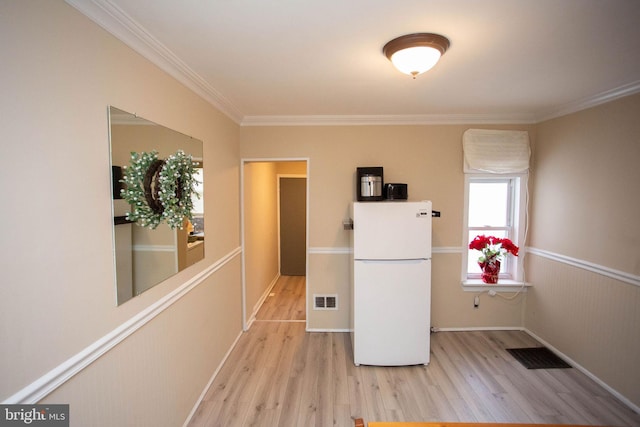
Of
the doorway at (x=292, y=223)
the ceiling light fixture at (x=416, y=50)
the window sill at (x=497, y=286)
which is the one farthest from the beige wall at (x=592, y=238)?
the doorway at (x=292, y=223)

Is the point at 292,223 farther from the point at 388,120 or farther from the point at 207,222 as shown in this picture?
the point at 207,222

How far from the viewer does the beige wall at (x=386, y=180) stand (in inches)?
124

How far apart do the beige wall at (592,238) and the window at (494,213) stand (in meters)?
0.17

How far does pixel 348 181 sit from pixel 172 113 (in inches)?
74.9

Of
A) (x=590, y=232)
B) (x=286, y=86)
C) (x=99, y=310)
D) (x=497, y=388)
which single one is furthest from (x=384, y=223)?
(x=99, y=310)

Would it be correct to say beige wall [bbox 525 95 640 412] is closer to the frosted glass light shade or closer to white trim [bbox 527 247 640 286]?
white trim [bbox 527 247 640 286]

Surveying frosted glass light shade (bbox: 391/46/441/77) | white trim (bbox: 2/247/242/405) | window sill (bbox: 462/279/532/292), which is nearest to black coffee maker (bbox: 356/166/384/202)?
frosted glass light shade (bbox: 391/46/441/77)

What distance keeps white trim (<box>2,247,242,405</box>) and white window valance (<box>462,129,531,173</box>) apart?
3068 mm

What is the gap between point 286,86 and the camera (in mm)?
2205

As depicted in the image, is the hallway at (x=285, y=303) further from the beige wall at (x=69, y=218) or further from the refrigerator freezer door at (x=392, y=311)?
the beige wall at (x=69, y=218)

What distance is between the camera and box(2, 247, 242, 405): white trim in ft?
3.00

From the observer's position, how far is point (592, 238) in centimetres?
246

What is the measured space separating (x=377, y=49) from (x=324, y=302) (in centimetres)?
259

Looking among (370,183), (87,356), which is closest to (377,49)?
(370,183)
